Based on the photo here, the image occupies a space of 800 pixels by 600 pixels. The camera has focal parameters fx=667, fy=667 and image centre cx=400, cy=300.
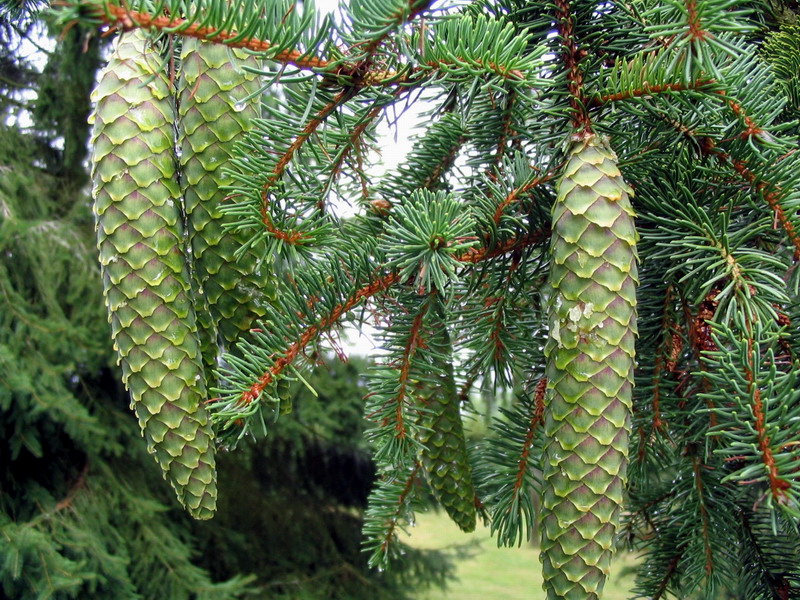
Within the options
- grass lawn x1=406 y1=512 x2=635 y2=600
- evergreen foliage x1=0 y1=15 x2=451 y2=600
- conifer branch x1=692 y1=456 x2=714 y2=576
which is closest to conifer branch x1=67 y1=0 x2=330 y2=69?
conifer branch x1=692 y1=456 x2=714 y2=576

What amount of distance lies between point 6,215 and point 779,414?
2614mm

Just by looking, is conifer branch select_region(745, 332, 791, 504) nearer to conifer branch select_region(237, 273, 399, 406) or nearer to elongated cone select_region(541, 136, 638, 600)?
elongated cone select_region(541, 136, 638, 600)

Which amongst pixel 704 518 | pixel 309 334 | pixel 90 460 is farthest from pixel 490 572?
pixel 309 334

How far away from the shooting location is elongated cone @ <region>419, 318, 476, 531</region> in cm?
55

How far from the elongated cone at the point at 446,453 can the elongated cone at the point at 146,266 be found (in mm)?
225

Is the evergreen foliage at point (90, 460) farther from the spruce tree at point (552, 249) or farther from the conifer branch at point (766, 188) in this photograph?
the conifer branch at point (766, 188)

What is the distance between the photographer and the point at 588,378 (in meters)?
0.36

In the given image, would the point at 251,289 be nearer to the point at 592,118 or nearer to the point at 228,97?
the point at 228,97

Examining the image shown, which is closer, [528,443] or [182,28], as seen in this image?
[182,28]

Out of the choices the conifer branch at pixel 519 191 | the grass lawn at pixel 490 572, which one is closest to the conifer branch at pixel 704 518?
the conifer branch at pixel 519 191

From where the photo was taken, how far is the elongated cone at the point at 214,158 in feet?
1.24

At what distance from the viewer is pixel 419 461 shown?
56cm

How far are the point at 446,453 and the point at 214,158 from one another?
0.30m

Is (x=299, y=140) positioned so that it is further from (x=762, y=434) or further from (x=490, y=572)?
(x=490, y=572)
